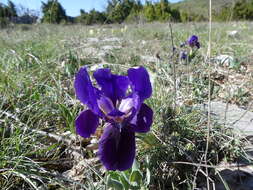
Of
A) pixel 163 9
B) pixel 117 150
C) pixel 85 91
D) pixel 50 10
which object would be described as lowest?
pixel 117 150

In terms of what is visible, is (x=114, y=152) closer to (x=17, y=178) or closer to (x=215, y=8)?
(x=17, y=178)

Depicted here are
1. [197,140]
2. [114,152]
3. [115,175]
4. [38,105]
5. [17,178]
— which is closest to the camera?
[114,152]

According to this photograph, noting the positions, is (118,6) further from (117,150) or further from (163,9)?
(117,150)

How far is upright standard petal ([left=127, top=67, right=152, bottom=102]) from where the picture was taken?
859mm

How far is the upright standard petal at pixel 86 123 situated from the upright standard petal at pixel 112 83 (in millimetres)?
122

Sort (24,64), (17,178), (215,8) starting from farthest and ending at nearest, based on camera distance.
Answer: (24,64)
(215,8)
(17,178)

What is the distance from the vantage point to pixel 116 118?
2.74 ft

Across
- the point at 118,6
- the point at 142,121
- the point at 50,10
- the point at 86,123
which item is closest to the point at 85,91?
the point at 86,123

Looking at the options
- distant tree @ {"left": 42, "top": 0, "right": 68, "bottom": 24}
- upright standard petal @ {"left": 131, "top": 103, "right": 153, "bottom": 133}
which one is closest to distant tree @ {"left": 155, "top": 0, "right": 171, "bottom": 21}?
upright standard petal @ {"left": 131, "top": 103, "right": 153, "bottom": 133}

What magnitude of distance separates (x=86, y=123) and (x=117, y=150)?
0.15m

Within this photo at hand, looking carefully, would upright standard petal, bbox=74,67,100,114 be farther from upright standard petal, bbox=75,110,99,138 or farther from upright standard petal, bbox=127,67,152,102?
upright standard petal, bbox=127,67,152,102

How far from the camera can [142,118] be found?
0.85m

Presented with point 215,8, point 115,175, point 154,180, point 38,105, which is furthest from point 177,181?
point 215,8

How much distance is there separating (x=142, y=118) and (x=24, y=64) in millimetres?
1857
